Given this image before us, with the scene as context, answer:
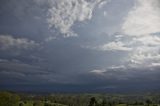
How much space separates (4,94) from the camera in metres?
151

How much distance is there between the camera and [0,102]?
484 feet

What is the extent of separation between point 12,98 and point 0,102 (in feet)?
22.8

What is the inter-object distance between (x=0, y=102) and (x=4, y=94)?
5.04 metres

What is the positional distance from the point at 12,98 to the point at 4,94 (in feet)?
15.5

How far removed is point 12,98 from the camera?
15200cm
